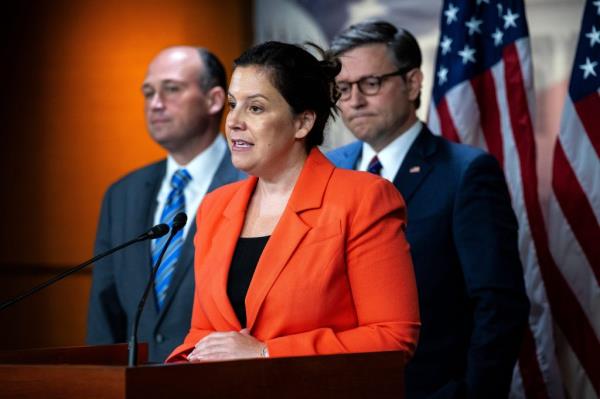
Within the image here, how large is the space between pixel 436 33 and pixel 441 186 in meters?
1.73

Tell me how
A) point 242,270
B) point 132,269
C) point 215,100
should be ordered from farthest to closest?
1. point 215,100
2. point 132,269
3. point 242,270

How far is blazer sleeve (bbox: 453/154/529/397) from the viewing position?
2947mm

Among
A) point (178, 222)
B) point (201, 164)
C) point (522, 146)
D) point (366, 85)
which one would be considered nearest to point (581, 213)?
point (522, 146)

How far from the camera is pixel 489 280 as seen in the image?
299 cm

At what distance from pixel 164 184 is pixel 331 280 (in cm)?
189

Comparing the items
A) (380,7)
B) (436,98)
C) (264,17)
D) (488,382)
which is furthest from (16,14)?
(488,382)

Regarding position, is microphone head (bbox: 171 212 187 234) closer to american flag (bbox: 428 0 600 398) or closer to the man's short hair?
the man's short hair

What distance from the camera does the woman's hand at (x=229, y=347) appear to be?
198 cm

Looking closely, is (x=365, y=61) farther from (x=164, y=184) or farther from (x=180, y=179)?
(x=164, y=184)

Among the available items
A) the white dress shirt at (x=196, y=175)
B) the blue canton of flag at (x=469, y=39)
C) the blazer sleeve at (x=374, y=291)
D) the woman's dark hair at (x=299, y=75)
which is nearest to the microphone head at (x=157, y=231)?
the blazer sleeve at (x=374, y=291)

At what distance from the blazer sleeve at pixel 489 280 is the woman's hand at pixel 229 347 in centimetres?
113

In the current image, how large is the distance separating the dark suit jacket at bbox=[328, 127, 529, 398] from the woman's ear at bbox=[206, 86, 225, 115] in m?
1.10

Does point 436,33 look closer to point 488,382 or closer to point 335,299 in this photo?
point 488,382

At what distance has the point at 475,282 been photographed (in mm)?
3000
